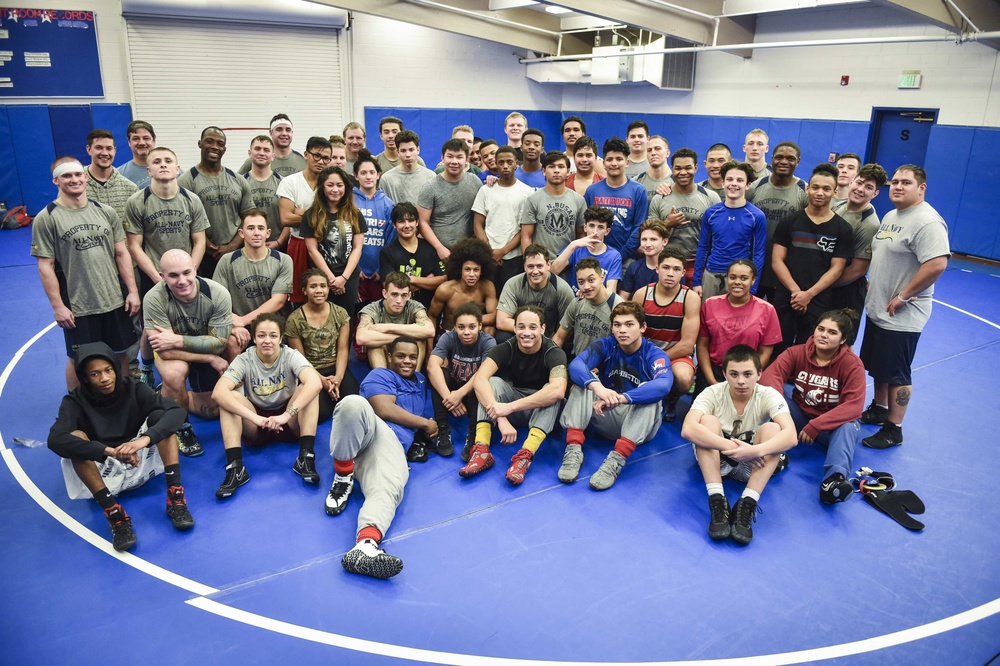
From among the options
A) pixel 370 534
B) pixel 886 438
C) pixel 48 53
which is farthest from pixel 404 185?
pixel 48 53

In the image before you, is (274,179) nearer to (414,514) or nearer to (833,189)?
(414,514)

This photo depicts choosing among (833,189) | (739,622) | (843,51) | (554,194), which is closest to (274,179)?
(554,194)

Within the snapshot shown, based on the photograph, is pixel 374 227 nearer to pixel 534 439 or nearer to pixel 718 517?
pixel 534 439

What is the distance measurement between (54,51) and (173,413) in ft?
39.2

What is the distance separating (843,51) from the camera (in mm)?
12742

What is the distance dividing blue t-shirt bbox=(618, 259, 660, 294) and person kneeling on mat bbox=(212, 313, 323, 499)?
Answer: 289 centimetres

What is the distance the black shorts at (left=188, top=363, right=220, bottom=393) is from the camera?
5.65 m

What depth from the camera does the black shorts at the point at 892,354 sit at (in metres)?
5.57

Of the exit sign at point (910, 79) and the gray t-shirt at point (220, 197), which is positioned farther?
the exit sign at point (910, 79)

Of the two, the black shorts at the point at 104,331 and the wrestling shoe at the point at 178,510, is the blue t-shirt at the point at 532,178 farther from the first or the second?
the wrestling shoe at the point at 178,510

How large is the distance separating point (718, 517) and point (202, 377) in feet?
13.8

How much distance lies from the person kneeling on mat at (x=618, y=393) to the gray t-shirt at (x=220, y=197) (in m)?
3.69

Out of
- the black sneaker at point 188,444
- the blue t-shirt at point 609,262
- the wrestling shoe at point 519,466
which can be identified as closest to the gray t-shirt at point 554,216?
the blue t-shirt at point 609,262

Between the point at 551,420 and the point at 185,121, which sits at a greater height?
the point at 185,121
